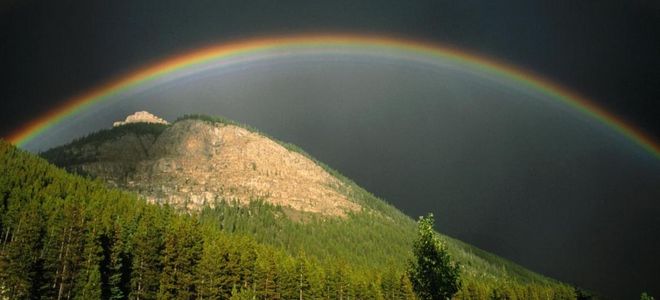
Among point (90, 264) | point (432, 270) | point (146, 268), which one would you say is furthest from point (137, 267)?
point (432, 270)

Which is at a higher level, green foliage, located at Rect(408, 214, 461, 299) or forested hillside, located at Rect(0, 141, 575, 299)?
forested hillside, located at Rect(0, 141, 575, 299)

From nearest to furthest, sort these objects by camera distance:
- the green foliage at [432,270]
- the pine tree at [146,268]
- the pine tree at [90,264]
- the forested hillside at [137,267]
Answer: the green foliage at [432,270], the pine tree at [90,264], the forested hillside at [137,267], the pine tree at [146,268]

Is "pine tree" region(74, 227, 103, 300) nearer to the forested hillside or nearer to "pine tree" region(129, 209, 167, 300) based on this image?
the forested hillside

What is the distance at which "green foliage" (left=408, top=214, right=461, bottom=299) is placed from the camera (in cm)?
4032

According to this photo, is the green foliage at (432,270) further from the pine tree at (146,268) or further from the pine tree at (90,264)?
the pine tree at (146,268)

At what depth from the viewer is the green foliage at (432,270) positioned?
4032 centimetres

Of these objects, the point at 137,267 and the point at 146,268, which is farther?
the point at 146,268

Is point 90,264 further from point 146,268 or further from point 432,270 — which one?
point 432,270

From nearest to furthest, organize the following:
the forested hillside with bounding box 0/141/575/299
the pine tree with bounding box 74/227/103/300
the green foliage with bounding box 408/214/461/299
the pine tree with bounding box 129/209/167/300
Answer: the green foliage with bounding box 408/214/461/299, the pine tree with bounding box 74/227/103/300, the forested hillside with bounding box 0/141/575/299, the pine tree with bounding box 129/209/167/300

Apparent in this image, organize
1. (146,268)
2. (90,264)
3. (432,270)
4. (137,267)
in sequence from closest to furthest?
(432,270) < (90,264) < (137,267) < (146,268)

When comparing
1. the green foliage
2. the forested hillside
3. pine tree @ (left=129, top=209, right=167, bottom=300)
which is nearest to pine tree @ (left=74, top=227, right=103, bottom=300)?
the forested hillside

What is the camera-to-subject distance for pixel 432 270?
4075 cm

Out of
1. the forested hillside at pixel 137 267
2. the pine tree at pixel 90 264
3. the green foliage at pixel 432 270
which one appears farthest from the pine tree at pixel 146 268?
the green foliage at pixel 432 270

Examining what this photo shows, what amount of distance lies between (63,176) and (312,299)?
99662 mm
